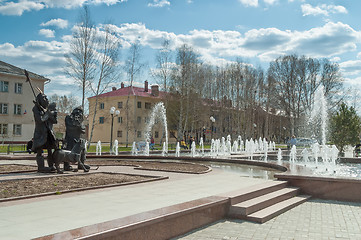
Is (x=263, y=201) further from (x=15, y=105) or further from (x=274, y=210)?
(x=15, y=105)

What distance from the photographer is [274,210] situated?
664 cm

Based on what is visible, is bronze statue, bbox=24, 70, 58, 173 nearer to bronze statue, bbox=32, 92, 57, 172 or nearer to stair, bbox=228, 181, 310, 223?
bronze statue, bbox=32, 92, 57, 172

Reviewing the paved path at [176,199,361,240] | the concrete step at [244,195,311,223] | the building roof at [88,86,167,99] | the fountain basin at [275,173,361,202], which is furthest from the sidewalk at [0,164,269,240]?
the building roof at [88,86,167,99]

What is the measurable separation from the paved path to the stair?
0.46 ft

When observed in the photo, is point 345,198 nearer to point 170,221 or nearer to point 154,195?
point 154,195

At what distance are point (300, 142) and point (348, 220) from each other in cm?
3824

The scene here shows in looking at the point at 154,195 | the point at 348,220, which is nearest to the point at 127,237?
the point at 154,195

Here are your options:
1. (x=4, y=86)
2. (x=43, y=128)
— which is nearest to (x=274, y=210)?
(x=43, y=128)

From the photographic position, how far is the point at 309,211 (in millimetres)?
7059

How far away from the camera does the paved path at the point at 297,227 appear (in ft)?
17.1

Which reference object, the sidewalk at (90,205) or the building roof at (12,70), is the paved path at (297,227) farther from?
the building roof at (12,70)

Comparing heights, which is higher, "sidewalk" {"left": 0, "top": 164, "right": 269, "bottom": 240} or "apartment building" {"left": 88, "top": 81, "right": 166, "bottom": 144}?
"apartment building" {"left": 88, "top": 81, "right": 166, "bottom": 144}

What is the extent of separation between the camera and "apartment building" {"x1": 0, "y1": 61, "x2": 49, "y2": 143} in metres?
38.0

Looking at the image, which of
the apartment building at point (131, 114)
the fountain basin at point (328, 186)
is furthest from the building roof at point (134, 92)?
the fountain basin at point (328, 186)
